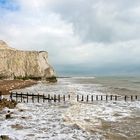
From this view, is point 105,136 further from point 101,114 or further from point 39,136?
point 101,114

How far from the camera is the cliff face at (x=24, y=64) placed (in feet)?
343

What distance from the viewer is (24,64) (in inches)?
4392

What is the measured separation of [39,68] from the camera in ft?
370

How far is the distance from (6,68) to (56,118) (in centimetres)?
8164

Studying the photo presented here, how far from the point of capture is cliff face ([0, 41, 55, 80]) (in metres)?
105

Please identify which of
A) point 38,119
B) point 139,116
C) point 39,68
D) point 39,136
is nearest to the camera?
point 39,136

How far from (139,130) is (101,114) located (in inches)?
298

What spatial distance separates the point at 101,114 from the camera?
1097 inches

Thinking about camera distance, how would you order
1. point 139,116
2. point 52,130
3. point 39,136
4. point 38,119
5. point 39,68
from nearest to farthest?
point 39,136, point 52,130, point 38,119, point 139,116, point 39,68

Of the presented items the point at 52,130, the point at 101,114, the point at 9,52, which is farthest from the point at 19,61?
the point at 52,130

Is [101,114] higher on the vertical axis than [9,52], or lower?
lower

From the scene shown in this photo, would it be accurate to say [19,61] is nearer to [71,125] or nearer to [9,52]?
[9,52]

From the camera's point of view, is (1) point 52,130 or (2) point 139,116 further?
(2) point 139,116

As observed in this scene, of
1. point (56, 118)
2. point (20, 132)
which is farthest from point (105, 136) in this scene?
point (56, 118)
